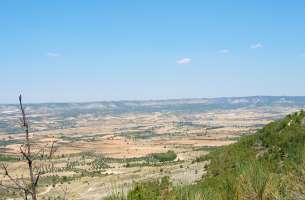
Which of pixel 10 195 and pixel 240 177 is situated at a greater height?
pixel 240 177

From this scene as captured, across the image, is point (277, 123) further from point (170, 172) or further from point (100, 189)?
point (100, 189)

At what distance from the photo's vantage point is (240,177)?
11031mm

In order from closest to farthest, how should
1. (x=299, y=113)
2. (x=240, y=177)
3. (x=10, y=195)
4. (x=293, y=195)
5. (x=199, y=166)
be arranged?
(x=293, y=195)
(x=240, y=177)
(x=299, y=113)
(x=199, y=166)
(x=10, y=195)

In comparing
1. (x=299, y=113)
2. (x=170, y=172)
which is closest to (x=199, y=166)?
(x=170, y=172)

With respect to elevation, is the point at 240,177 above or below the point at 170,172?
above

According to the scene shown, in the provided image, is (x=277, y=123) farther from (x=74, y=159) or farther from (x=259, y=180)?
(x=74, y=159)

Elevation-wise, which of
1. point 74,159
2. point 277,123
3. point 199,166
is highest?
point 277,123

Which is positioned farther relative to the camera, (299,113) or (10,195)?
(10,195)

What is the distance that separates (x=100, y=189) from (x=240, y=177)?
42.1 metres

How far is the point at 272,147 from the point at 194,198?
93.9 feet

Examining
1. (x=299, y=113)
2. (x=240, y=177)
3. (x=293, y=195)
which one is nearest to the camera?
(x=293, y=195)

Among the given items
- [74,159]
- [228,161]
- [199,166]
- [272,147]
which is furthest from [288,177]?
[74,159]

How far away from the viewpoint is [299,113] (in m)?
41.2

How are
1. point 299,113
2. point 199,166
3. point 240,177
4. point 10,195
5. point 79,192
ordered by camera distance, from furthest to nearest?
point 10,195, point 79,192, point 199,166, point 299,113, point 240,177
